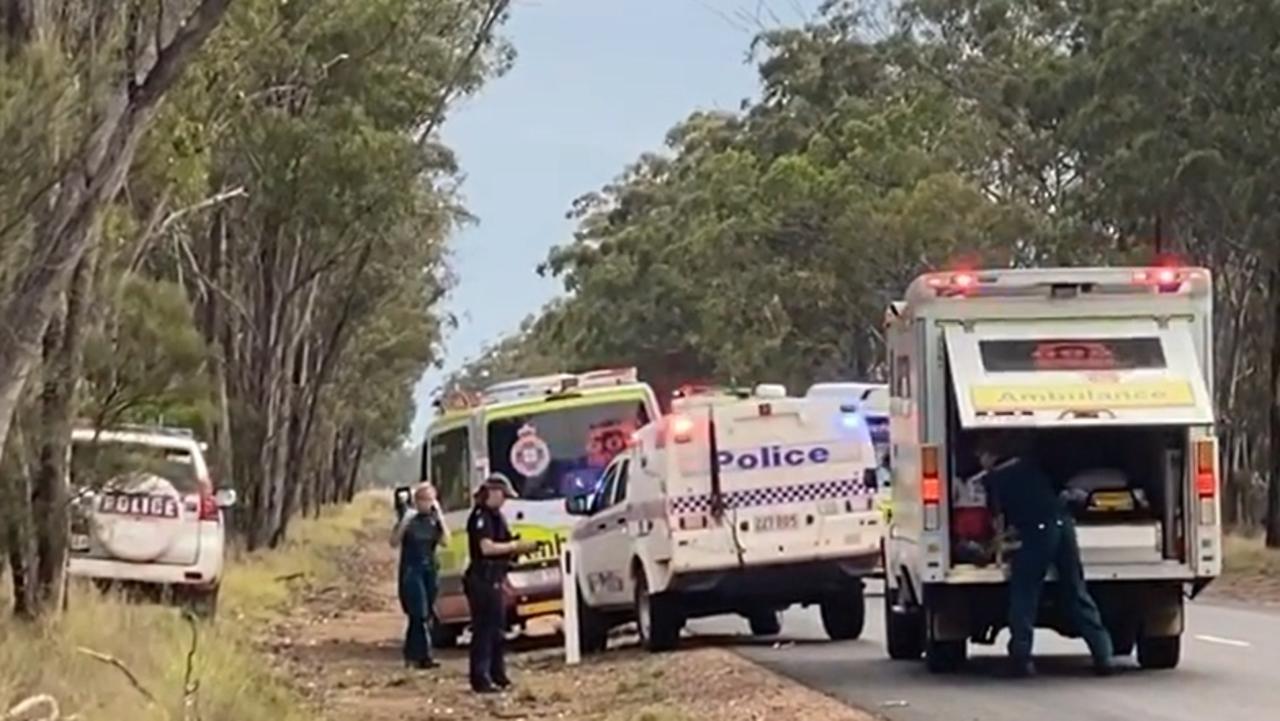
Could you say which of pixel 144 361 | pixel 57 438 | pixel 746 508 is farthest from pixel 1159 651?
pixel 144 361

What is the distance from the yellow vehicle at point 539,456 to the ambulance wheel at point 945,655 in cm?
572

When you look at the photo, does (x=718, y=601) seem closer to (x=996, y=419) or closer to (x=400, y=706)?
(x=400, y=706)

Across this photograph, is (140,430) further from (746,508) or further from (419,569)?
(746,508)

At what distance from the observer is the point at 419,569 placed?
2278cm

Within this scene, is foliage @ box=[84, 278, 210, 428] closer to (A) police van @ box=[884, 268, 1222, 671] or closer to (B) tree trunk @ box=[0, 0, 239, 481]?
(A) police van @ box=[884, 268, 1222, 671]

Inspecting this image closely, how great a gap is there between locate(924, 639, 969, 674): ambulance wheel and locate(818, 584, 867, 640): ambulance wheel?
351cm

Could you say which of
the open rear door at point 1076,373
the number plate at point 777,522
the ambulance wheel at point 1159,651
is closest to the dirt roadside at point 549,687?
the number plate at point 777,522

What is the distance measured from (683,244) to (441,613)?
37411 millimetres

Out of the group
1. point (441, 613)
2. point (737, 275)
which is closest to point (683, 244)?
point (737, 275)

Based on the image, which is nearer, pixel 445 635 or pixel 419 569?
pixel 419 569

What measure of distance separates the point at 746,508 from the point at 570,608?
6.28ft

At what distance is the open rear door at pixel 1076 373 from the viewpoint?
17.0 metres

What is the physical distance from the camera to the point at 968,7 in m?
51.0

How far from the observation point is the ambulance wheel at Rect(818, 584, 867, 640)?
22.4 m
